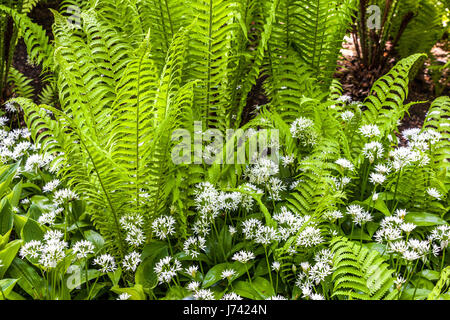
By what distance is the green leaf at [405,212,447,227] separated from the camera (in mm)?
1846

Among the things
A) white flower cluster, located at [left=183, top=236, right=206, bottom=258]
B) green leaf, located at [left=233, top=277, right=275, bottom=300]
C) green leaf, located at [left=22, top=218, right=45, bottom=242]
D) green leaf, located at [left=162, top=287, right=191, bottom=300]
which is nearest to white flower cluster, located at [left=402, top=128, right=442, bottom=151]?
green leaf, located at [left=233, top=277, right=275, bottom=300]

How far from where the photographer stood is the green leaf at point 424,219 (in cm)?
185

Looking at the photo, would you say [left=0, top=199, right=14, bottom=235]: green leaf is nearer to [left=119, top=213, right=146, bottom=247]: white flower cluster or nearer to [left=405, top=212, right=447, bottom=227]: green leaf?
[left=119, top=213, right=146, bottom=247]: white flower cluster

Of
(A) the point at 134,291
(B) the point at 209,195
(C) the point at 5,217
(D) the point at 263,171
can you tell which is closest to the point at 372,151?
(D) the point at 263,171

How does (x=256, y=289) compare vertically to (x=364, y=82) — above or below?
below

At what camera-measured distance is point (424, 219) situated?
188 cm

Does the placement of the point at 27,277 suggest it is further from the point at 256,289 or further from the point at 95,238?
the point at 256,289

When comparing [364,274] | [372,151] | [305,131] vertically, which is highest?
[305,131]

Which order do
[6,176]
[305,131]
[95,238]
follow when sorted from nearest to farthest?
[95,238]
[305,131]
[6,176]

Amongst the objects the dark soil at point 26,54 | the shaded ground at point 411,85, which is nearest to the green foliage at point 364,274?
the shaded ground at point 411,85

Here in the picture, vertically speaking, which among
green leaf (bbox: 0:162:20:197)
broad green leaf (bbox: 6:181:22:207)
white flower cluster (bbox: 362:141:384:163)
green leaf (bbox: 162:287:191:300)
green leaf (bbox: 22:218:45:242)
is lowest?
green leaf (bbox: 162:287:191:300)
